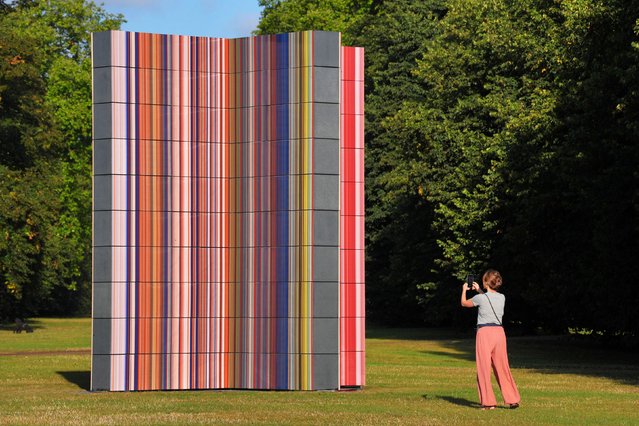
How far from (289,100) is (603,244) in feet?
48.4

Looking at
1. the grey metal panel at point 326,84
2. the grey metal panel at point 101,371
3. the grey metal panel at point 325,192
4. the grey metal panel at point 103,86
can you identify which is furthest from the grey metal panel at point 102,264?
the grey metal panel at point 326,84

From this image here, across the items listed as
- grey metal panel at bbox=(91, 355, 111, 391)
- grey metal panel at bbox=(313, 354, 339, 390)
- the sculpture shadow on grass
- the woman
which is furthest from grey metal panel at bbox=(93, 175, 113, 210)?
the woman

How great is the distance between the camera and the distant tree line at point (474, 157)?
117 ft

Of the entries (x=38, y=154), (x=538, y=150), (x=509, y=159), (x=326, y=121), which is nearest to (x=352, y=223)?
(x=326, y=121)

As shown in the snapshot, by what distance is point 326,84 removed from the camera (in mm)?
23750

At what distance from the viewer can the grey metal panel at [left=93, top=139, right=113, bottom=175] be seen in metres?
23.6

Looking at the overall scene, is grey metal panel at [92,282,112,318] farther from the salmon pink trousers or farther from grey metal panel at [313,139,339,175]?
the salmon pink trousers

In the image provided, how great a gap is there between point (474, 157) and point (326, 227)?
2620cm

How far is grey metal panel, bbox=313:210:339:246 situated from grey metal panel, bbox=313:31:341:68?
2769mm

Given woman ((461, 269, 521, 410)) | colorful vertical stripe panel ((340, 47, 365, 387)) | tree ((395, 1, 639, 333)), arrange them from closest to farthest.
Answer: woman ((461, 269, 521, 410)) < colorful vertical stripe panel ((340, 47, 365, 387)) < tree ((395, 1, 639, 333))

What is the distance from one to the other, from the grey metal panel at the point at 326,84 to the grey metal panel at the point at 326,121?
0.13m

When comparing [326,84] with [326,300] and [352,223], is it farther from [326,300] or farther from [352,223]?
[326,300]

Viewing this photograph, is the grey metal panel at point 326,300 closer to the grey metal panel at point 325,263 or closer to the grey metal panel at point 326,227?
the grey metal panel at point 325,263

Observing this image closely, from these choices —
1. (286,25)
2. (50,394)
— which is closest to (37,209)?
(286,25)
